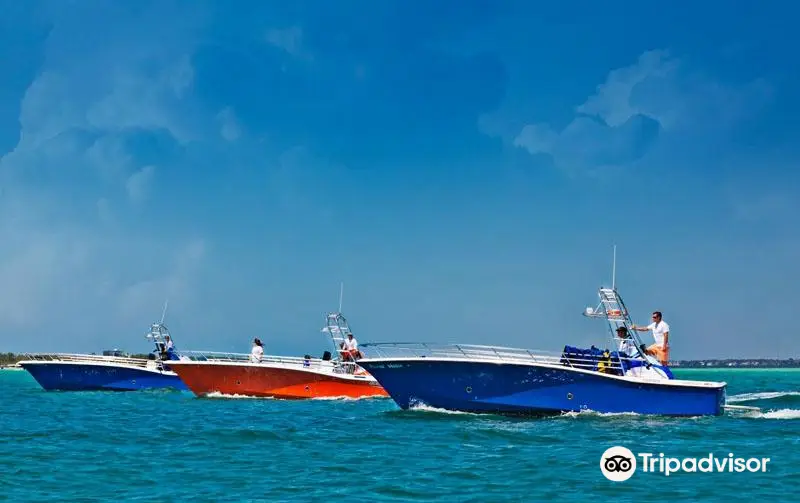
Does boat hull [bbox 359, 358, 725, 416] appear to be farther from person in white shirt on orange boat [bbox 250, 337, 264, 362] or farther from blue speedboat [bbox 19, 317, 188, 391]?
blue speedboat [bbox 19, 317, 188, 391]

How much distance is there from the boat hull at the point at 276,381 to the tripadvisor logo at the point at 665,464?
1790cm

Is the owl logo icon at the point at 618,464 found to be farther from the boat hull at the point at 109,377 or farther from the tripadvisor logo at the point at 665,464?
the boat hull at the point at 109,377

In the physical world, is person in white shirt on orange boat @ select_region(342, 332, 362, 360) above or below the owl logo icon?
above

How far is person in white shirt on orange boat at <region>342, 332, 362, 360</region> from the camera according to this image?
3391cm

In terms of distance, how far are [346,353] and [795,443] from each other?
733 inches

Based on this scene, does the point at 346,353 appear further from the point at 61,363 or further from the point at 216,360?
the point at 61,363

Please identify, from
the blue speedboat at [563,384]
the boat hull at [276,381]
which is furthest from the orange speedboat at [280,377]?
the blue speedboat at [563,384]

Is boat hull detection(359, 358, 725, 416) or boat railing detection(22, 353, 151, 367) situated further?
boat railing detection(22, 353, 151, 367)

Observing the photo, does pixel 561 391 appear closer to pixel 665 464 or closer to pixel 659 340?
pixel 659 340

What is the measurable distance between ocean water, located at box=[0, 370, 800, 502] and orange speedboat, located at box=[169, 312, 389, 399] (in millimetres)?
6720

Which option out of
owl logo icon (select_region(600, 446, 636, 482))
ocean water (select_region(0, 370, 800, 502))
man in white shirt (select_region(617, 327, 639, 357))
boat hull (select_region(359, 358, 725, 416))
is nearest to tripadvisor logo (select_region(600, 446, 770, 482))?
owl logo icon (select_region(600, 446, 636, 482))

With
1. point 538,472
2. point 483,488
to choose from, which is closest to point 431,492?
point 483,488

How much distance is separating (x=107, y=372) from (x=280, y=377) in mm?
11564

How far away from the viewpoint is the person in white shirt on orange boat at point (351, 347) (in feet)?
111
